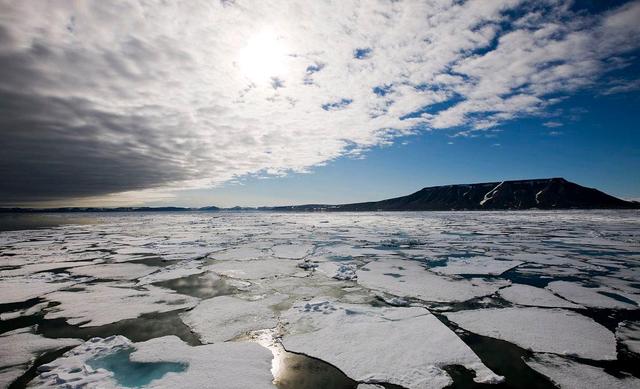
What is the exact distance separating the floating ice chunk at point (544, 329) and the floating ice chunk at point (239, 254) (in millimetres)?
7241

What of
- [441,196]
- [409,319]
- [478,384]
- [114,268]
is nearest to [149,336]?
[409,319]

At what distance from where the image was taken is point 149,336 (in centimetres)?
412

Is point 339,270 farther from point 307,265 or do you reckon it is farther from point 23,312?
point 23,312

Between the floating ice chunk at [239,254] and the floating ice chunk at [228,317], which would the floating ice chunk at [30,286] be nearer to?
the floating ice chunk at [228,317]

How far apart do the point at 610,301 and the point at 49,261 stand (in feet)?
48.2

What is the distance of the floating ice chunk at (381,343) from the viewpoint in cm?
317

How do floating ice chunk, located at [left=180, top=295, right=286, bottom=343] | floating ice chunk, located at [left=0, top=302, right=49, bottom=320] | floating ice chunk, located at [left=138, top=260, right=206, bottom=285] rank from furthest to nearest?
floating ice chunk, located at [left=138, top=260, right=206, bottom=285] → floating ice chunk, located at [left=0, top=302, right=49, bottom=320] → floating ice chunk, located at [left=180, top=295, right=286, bottom=343]

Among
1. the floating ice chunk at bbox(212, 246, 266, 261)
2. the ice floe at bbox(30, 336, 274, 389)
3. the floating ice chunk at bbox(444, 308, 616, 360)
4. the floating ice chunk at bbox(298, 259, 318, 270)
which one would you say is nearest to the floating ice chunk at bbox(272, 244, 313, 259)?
the floating ice chunk at bbox(212, 246, 266, 261)

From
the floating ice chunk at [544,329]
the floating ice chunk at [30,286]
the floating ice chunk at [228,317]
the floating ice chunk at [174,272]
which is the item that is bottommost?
the floating ice chunk at [30,286]

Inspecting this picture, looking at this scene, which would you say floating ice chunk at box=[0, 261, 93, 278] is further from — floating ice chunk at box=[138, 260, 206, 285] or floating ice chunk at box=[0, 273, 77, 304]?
floating ice chunk at box=[138, 260, 206, 285]

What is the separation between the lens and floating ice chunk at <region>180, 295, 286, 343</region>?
4.25m

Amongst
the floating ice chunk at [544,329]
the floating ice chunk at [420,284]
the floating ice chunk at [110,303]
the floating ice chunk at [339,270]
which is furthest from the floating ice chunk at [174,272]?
the floating ice chunk at [544,329]

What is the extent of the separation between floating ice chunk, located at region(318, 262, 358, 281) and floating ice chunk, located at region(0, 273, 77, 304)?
6.01 meters

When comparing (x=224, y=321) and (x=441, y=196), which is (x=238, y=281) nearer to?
(x=224, y=321)
